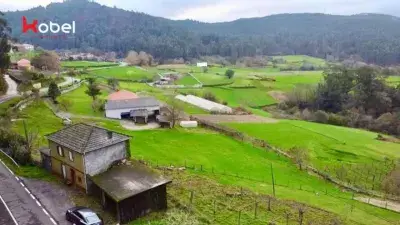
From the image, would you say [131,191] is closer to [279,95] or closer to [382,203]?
[382,203]

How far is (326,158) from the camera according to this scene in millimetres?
49844

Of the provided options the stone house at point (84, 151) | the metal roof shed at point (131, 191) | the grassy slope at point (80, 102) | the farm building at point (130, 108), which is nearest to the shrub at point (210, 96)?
the grassy slope at point (80, 102)

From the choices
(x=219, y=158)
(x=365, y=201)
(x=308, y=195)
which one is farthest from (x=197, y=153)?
(x=365, y=201)

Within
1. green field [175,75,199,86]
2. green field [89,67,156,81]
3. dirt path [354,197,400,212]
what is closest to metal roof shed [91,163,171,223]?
dirt path [354,197,400,212]

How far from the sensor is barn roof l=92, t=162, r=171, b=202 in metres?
23.1

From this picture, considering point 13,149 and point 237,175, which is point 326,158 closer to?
point 237,175

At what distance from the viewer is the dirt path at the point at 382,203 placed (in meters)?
34.1

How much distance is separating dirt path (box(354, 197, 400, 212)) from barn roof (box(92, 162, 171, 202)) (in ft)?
68.8

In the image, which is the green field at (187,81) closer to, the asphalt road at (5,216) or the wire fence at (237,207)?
the wire fence at (237,207)

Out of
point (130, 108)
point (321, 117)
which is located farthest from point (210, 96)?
point (130, 108)

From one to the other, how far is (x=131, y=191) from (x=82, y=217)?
320cm

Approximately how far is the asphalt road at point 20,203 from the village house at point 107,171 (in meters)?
3.03

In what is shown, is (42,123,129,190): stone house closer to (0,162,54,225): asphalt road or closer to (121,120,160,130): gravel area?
(0,162,54,225): asphalt road

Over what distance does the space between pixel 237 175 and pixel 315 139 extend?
25.8 metres
